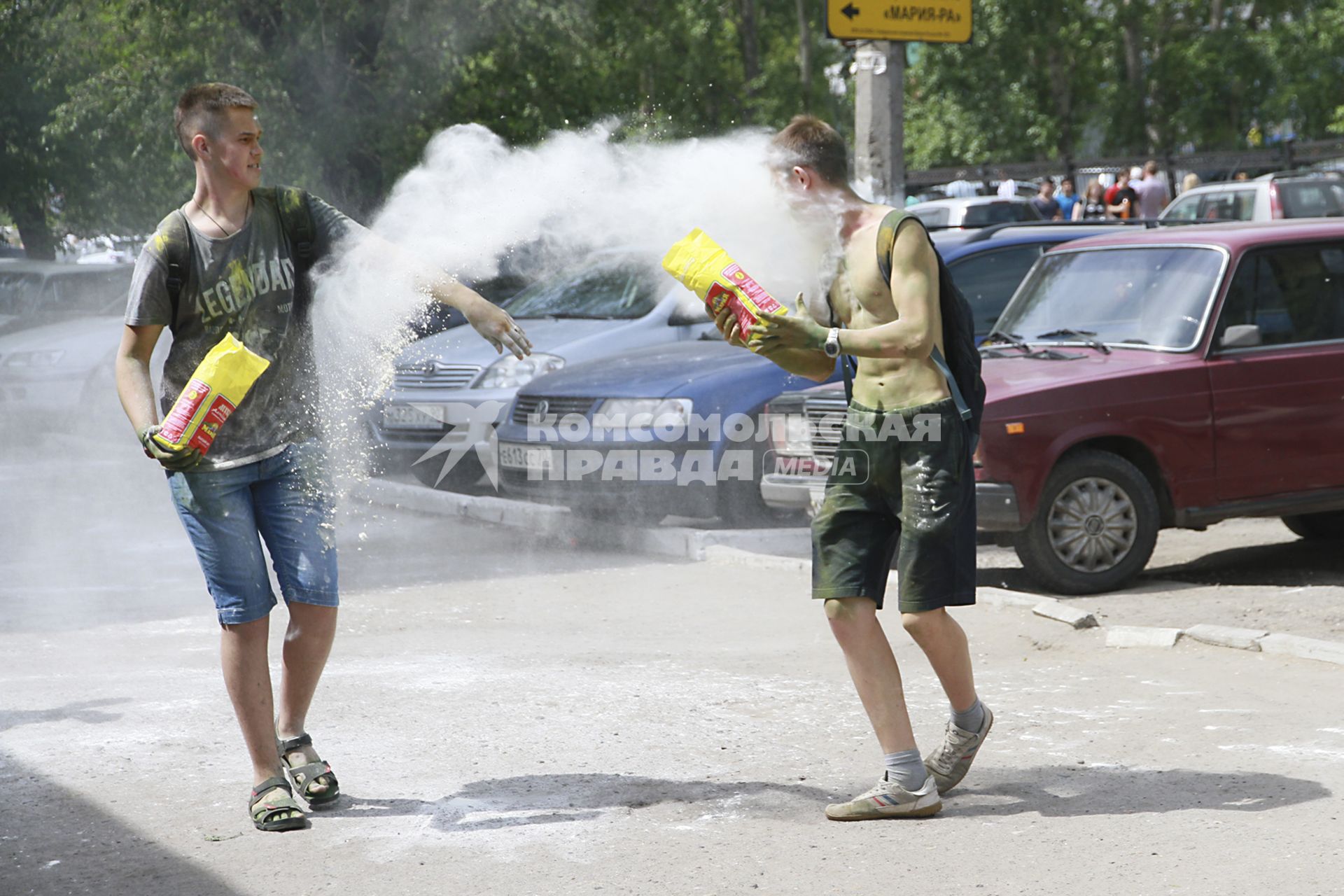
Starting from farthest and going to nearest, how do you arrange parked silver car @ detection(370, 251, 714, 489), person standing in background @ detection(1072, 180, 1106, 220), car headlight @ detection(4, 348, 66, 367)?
person standing in background @ detection(1072, 180, 1106, 220), car headlight @ detection(4, 348, 66, 367), parked silver car @ detection(370, 251, 714, 489)

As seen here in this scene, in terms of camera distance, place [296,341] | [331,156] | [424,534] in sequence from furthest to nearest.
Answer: [331,156] < [424,534] < [296,341]

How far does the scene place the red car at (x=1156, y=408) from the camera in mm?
7699

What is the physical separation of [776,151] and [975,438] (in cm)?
100

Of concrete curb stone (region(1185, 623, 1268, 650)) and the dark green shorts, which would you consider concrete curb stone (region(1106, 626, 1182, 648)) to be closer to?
concrete curb stone (region(1185, 623, 1268, 650))

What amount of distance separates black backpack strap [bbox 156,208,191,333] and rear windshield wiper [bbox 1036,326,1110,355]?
5.17 m

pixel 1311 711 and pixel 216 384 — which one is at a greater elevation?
pixel 216 384

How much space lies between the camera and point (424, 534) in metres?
10.0

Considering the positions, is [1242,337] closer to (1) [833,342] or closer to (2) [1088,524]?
(2) [1088,524]

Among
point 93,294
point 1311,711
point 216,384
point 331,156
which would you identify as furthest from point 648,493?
point 331,156

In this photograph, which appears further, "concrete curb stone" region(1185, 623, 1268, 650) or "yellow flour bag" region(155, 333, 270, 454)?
"concrete curb stone" region(1185, 623, 1268, 650)

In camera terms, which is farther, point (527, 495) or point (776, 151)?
point (527, 495)

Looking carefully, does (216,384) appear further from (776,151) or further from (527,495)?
(527,495)

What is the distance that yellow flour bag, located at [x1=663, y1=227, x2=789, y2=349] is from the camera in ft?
14.2

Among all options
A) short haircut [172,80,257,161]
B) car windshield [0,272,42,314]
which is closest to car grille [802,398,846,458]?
short haircut [172,80,257,161]
